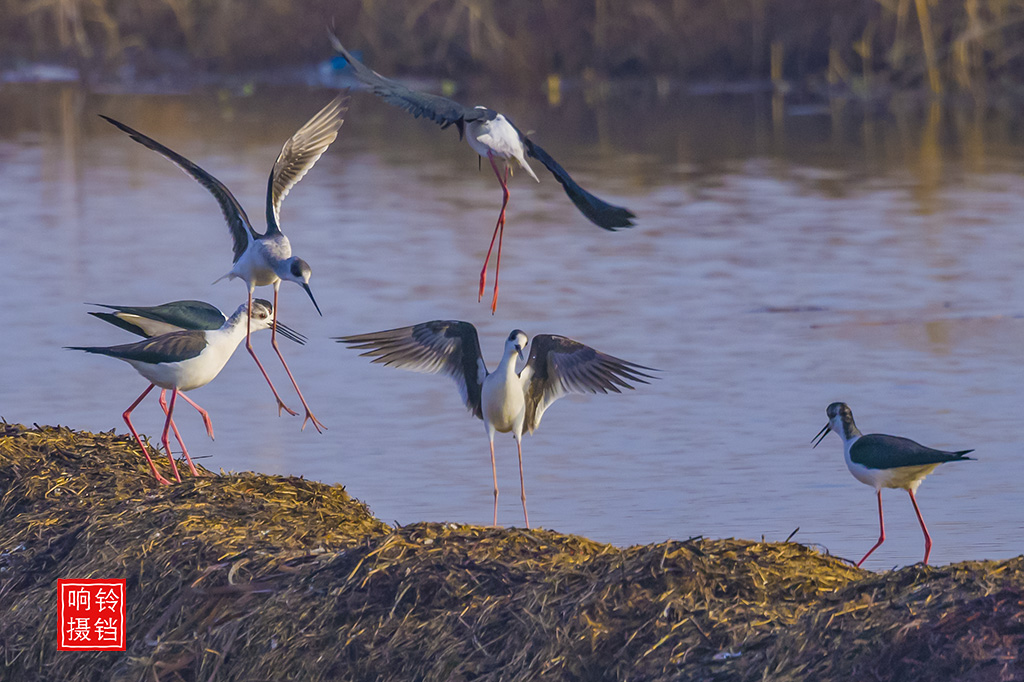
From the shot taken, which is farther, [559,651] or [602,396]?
[602,396]

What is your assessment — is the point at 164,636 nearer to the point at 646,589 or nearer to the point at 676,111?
the point at 646,589

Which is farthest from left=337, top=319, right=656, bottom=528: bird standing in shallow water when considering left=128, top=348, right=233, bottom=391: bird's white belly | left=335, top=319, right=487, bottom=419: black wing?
left=128, top=348, right=233, bottom=391: bird's white belly

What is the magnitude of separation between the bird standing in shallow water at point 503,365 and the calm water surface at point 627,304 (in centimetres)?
78

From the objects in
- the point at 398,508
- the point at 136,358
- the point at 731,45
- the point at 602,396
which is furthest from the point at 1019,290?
the point at 731,45

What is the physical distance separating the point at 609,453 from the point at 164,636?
320 cm

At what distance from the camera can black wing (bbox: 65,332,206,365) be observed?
602 centimetres

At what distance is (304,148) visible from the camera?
22.3 ft

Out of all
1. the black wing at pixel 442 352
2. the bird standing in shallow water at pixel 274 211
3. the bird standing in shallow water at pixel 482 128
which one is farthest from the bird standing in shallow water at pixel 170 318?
the bird standing in shallow water at pixel 482 128

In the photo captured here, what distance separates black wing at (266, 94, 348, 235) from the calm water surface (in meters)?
1.40

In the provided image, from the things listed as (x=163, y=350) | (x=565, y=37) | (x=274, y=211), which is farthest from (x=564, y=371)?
(x=565, y=37)

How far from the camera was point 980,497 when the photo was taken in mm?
7141

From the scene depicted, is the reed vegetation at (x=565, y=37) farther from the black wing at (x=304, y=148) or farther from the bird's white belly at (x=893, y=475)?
the bird's white belly at (x=893, y=475)

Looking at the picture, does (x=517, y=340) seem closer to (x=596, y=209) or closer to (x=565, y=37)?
(x=596, y=209)

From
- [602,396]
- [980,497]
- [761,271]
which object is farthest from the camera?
[761,271]
